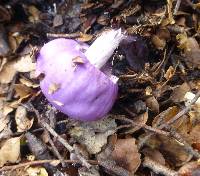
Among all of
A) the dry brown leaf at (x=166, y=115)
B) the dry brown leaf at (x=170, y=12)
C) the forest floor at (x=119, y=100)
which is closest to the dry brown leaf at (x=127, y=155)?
the forest floor at (x=119, y=100)

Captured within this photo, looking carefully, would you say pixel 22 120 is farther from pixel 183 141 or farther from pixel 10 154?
pixel 183 141

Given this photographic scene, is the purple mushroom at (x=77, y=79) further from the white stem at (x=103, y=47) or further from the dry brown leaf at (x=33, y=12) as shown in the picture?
the dry brown leaf at (x=33, y=12)

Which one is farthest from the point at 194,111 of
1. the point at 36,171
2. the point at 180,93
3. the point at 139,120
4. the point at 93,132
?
the point at 36,171

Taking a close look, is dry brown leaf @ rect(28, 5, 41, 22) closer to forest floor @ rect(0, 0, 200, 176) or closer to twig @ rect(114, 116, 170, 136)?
forest floor @ rect(0, 0, 200, 176)

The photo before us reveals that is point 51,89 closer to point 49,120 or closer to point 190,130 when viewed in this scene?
point 49,120

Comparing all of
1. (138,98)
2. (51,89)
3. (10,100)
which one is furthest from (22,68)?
(138,98)
